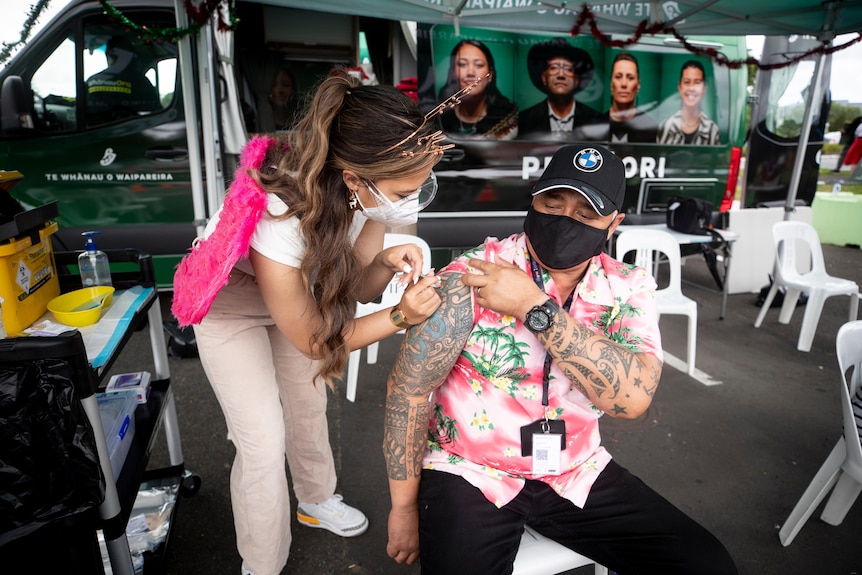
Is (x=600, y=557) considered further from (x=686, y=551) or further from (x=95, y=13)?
(x=95, y=13)

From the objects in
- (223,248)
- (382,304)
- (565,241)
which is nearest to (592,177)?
(565,241)

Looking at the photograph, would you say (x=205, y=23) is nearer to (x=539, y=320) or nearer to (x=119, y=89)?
(x=119, y=89)

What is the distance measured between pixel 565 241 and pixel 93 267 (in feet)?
5.01

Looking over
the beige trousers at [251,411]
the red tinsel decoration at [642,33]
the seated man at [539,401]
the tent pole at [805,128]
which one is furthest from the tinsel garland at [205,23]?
the seated man at [539,401]

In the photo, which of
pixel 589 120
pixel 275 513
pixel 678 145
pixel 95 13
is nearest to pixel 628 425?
pixel 275 513

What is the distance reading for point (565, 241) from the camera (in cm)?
143

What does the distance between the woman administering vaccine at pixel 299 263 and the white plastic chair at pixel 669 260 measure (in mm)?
2449

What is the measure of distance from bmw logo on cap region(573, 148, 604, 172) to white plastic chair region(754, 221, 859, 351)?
10.6 feet

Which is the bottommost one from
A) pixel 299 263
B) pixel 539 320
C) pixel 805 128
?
pixel 539 320

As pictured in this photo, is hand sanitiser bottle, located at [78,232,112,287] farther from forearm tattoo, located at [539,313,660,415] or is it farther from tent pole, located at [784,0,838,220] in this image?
tent pole, located at [784,0,838,220]

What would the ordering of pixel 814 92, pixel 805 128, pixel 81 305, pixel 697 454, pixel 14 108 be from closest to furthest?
pixel 81 305
pixel 697 454
pixel 14 108
pixel 814 92
pixel 805 128

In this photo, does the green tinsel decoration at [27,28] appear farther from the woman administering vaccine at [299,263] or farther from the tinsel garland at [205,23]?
the woman administering vaccine at [299,263]

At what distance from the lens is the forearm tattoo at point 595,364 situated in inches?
50.1

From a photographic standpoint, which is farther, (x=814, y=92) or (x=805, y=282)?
(x=814, y=92)
